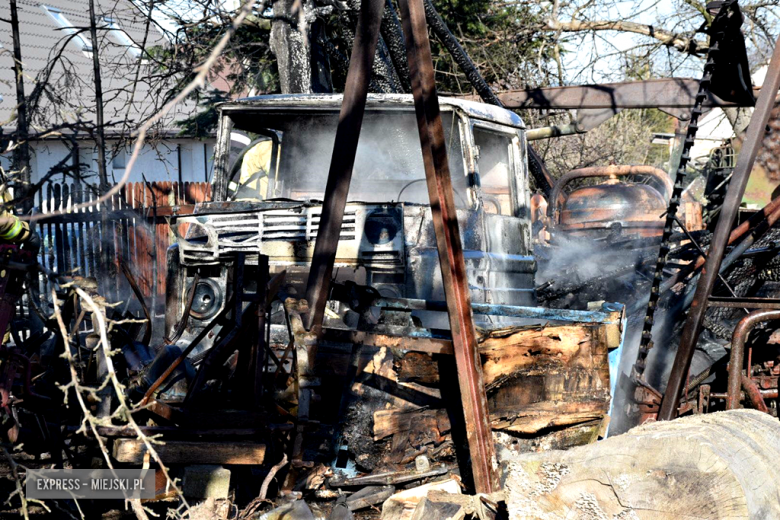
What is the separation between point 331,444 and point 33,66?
1338 centimetres

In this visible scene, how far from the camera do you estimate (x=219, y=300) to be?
16.2 feet

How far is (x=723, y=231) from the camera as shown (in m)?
4.50

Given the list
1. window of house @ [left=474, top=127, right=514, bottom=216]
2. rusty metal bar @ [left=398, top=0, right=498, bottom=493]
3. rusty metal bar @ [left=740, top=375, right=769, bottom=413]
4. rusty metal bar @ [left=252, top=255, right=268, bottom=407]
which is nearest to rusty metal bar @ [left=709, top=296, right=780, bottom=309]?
rusty metal bar @ [left=740, top=375, right=769, bottom=413]

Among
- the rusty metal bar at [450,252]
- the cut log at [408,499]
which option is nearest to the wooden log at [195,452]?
the cut log at [408,499]

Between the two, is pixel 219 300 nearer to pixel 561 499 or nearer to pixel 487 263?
pixel 487 263

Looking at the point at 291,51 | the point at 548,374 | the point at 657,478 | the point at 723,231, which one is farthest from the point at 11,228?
the point at 291,51

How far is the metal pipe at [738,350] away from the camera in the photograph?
4367 mm

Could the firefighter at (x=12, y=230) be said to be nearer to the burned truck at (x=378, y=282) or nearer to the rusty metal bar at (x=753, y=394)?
the burned truck at (x=378, y=282)

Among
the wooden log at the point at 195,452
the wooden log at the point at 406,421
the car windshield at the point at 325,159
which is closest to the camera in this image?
the wooden log at the point at 195,452

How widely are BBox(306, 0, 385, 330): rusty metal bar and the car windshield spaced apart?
182 cm

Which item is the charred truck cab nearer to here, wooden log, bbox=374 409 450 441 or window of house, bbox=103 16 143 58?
wooden log, bbox=374 409 450 441

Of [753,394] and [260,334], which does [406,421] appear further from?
[753,394]

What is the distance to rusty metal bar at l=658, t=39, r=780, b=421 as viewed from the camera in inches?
175

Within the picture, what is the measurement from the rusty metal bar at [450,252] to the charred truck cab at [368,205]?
3.79 ft
